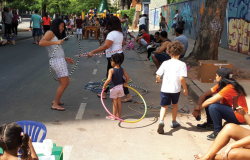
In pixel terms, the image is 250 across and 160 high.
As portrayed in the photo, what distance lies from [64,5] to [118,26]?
38061 millimetres

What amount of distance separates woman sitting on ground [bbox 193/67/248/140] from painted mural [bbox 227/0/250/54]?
10686 mm

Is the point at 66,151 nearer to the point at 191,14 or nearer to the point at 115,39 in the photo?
the point at 115,39

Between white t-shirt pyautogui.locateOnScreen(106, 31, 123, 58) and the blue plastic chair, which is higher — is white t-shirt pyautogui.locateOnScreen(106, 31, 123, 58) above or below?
above

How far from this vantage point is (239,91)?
457 cm

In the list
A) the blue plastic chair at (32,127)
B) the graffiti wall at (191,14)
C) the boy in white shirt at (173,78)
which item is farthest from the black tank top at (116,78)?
the graffiti wall at (191,14)

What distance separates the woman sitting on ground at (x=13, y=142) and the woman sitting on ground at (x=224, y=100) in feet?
10.4

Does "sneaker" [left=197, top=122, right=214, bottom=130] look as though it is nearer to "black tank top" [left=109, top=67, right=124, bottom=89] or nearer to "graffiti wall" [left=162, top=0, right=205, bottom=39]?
"black tank top" [left=109, top=67, right=124, bottom=89]

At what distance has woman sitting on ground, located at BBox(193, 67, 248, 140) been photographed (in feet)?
15.1

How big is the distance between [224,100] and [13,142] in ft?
11.8

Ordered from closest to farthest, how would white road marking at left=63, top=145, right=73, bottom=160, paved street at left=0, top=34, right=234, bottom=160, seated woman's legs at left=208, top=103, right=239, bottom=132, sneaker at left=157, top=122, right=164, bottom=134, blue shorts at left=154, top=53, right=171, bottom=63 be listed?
white road marking at left=63, top=145, right=73, bottom=160
paved street at left=0, top=34, right=234, bottom=160
seated woman's legs at left=208, top=103, right=239, bottom=132
sneaker at left=157, top=122, right=164, bottom=134
blue shorts at left=154, top=53, right=171, bottom=63

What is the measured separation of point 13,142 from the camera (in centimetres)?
255

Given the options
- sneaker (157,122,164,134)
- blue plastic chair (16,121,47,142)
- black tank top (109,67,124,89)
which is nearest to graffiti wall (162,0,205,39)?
black tank top (109,67,124,89)

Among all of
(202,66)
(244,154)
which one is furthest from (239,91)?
(202,66)

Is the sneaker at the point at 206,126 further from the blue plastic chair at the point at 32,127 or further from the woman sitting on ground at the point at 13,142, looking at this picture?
the woman sitting on ground at the point at 13,142
